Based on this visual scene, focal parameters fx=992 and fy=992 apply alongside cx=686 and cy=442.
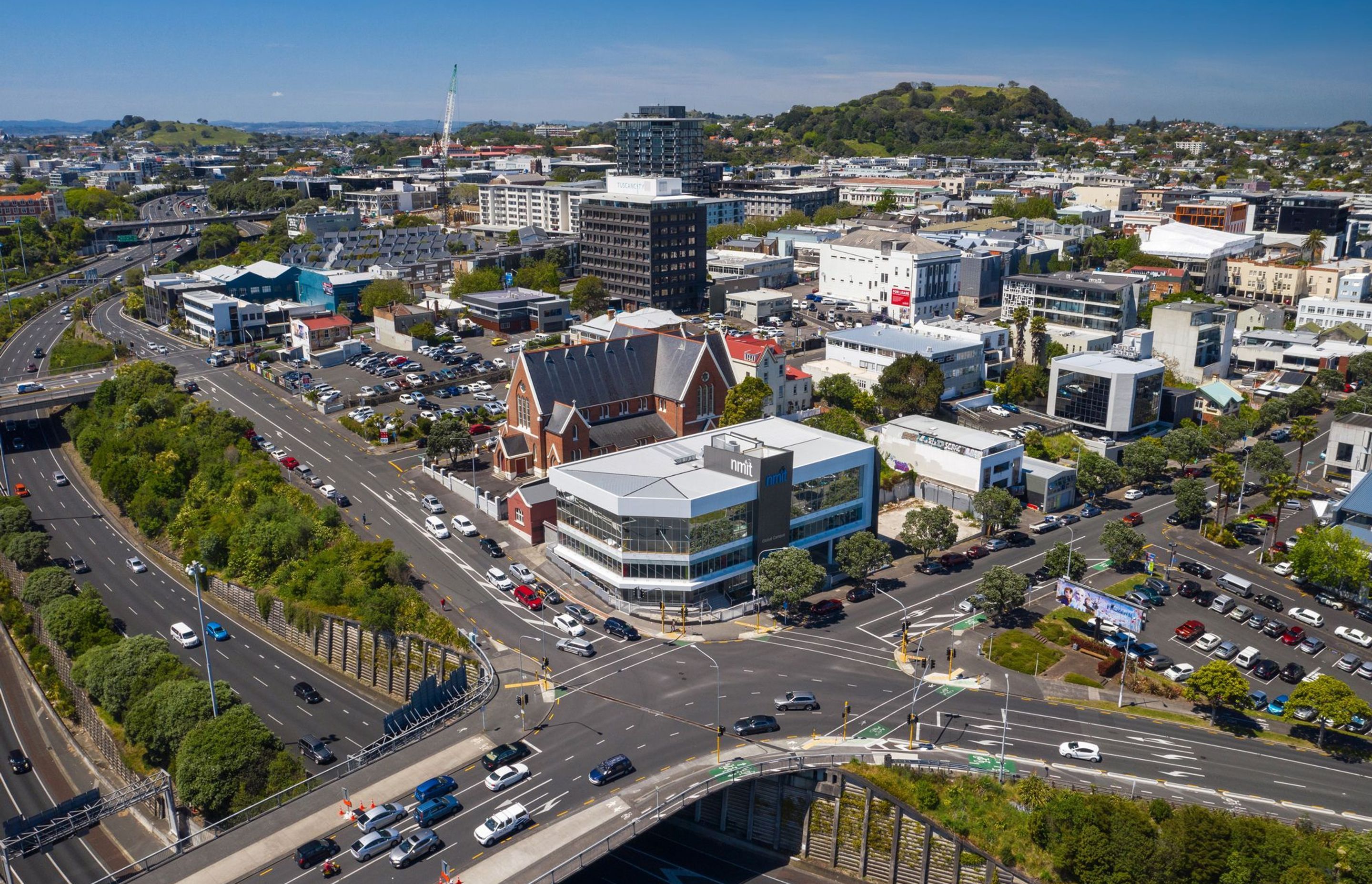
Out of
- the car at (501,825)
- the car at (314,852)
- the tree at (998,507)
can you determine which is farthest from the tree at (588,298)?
the car at (314,852)

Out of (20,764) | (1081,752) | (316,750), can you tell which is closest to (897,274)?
(1081,752)

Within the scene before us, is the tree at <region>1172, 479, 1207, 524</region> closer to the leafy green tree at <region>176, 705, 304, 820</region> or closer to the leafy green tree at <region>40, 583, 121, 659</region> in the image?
the leafy green tree at <region>176, 705, 304, 820</region>

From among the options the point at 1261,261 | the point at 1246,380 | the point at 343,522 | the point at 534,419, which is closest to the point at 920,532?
the point at 534,419

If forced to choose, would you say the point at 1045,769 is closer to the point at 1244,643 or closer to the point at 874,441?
the point at 1244,643

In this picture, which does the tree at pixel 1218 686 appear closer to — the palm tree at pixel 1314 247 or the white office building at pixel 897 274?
the white office building at pixel 897 274

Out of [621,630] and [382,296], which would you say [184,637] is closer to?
[621,630]

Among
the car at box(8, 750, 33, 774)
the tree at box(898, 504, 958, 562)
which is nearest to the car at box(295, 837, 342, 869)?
the car at box(8, 750, 33, 774)
